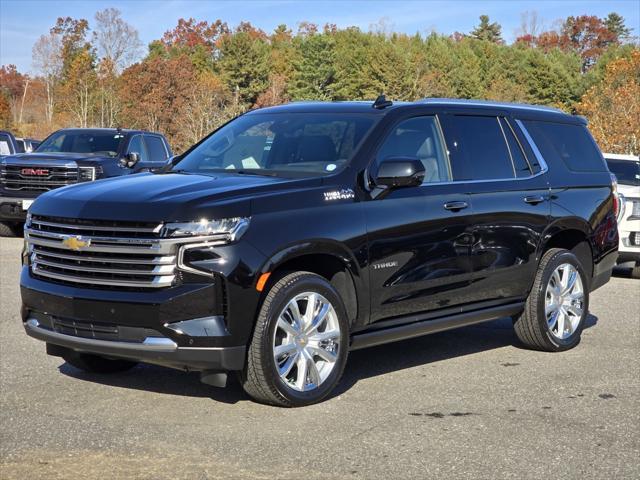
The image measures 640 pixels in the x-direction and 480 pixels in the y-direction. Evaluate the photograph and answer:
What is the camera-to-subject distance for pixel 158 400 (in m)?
6.09

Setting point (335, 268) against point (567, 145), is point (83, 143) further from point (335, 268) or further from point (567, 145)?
point (335, 268)

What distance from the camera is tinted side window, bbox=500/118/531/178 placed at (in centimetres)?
770

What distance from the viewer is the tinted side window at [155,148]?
61.4ft

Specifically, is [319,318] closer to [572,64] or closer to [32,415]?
[32,415]

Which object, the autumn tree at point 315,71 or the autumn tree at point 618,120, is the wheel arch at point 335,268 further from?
the autumn tree at point 315,71

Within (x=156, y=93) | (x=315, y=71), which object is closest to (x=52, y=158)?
(x=156, y=93)

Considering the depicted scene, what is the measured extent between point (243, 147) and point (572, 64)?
293 feet

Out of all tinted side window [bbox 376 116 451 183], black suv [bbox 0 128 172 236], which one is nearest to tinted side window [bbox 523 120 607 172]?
tinted side window [bbox 376 116 451 183]

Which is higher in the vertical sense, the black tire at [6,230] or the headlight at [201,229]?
the headlight at [201,229]

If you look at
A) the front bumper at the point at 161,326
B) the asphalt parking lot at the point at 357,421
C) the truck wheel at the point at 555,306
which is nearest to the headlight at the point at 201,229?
the front bumper at the point at 161,326

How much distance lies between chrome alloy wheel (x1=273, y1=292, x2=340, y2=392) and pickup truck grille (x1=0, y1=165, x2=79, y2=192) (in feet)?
37.0

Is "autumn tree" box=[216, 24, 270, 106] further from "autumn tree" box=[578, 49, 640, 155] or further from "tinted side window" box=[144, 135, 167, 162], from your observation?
"tinted side window" box=[144, 135, 167, 162]

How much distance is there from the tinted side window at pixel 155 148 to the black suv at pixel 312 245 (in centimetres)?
1150

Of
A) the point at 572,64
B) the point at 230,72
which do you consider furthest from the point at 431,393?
the point at 572,64
